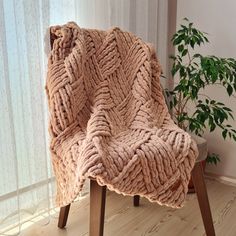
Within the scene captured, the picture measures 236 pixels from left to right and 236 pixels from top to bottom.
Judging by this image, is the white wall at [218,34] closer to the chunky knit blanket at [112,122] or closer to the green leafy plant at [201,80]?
the green leafy plant at [201,80]

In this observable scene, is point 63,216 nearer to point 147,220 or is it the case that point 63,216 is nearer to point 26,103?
point 147,220

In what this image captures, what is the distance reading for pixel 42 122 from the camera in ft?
4.57

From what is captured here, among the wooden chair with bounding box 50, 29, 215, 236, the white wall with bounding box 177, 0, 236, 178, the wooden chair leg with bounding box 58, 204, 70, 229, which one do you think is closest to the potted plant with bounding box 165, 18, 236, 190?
the white wall with bounding box 177, 0, 236, 178

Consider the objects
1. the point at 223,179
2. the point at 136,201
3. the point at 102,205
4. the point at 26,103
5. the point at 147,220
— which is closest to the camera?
the point at 102,205

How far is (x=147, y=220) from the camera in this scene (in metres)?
1.52

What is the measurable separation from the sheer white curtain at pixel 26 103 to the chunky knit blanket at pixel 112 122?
0.50 ft

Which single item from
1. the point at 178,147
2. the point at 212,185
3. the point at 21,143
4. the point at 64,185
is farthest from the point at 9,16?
the point at 212,185

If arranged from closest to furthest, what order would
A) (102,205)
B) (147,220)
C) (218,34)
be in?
(102,205) < (147,220) < (218,34)

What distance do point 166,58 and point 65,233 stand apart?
1.21 metres

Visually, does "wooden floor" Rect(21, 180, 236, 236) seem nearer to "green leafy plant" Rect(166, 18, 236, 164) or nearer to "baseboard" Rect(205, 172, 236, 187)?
"baseboard" Rect(205, 172, 236, 187)

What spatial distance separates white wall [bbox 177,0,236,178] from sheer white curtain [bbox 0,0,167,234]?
0.67 metres

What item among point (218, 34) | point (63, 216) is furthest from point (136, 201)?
point (218, 34)

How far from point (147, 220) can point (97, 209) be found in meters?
0.61

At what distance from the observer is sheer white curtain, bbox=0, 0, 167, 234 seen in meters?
1.25
